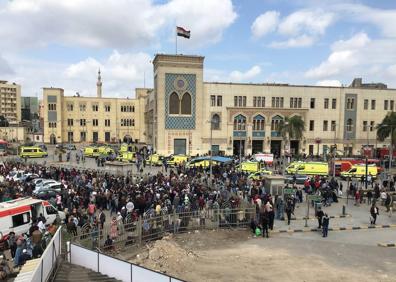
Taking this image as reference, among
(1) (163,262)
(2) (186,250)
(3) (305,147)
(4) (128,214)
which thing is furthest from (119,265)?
(3) (305,147)

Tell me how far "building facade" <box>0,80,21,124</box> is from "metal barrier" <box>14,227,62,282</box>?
129104mm

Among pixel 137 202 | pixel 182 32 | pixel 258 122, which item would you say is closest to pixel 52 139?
pixel 182 32

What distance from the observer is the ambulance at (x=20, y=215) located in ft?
51.6

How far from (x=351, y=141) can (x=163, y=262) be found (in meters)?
54.8

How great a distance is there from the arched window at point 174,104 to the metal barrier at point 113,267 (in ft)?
144

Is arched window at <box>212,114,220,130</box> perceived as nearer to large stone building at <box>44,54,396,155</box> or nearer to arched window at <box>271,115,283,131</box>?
large stone building at <box>44,54,396,155</box>

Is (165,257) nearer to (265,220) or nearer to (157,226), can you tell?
(157,226)

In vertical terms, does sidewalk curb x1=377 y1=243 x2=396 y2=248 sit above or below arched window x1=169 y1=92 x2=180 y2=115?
below

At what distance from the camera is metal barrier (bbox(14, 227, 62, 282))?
9.34 metres

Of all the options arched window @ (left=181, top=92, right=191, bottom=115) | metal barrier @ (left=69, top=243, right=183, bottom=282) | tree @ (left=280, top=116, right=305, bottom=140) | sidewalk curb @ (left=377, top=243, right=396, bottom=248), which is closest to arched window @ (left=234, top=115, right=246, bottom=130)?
tree @ (left=280, top=116, right=305, bottom=140)

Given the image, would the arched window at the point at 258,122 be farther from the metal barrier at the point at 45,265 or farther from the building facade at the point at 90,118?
the metal barrier at the point at 45,265

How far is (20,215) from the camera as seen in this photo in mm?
16375

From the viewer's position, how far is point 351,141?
203 ft

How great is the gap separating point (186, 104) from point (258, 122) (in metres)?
11.7
